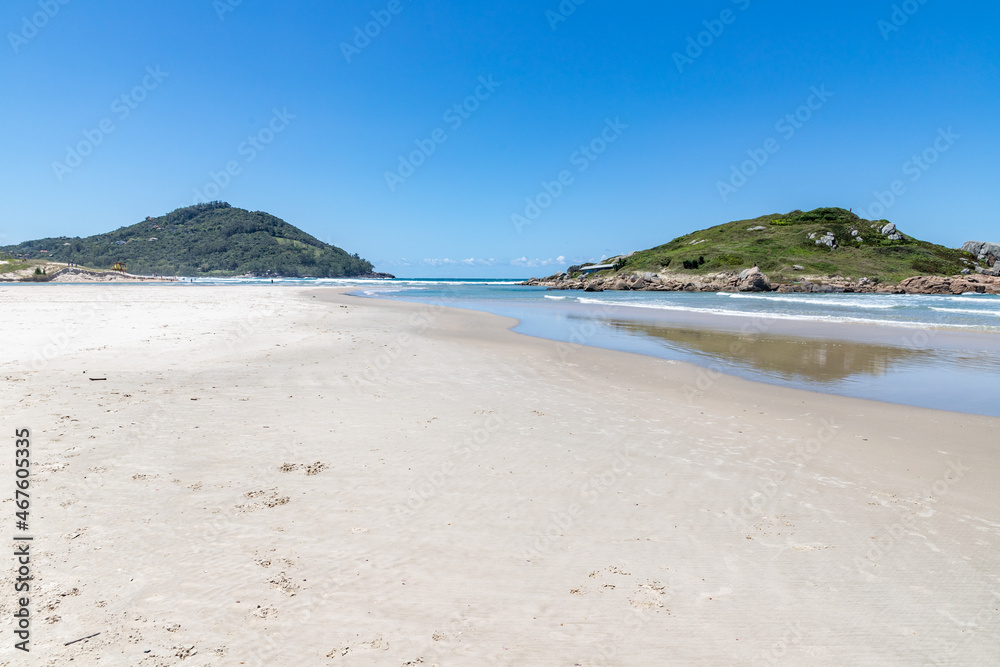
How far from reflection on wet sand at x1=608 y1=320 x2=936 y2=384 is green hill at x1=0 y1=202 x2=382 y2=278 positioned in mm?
156382

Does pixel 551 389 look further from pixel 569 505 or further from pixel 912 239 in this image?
pixel 912 239

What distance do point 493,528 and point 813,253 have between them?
9868 cm

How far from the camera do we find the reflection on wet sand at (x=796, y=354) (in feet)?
40.0

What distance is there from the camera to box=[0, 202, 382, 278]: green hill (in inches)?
5960

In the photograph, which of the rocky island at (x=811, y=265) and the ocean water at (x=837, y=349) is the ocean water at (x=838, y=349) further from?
the rocky island at (x=811, y=265)

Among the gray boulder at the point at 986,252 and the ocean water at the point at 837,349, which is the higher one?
the gray boulder at the point at 986,252

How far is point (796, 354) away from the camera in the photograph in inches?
587

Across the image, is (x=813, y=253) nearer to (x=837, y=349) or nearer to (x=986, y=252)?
A: (x=986, y=252)

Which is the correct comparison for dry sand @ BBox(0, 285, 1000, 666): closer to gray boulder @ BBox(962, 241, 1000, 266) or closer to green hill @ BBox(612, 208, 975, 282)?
green hill @ BBox(612, 208, 975, 282)

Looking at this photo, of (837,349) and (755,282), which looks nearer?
(837,349)

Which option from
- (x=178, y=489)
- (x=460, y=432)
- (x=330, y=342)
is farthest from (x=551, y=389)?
(x=330, y=342)

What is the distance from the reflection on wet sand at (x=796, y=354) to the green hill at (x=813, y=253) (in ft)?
211

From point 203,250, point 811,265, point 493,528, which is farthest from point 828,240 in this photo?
point 203,250

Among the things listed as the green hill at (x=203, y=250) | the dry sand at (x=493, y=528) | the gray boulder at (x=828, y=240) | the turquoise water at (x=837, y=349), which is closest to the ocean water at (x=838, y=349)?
the turquoise water at (x=837, y=349)
